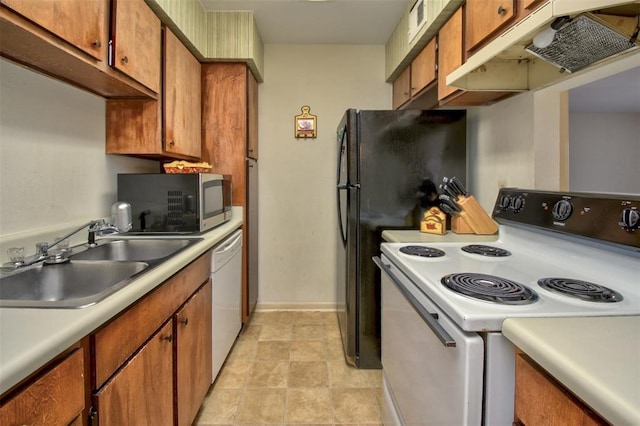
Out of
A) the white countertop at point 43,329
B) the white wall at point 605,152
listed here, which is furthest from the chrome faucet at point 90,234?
the white wall at point 605,152

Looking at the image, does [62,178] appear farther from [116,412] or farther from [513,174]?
[513,174]

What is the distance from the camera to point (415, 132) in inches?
79.7

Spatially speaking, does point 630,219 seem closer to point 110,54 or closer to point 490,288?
point 490,288

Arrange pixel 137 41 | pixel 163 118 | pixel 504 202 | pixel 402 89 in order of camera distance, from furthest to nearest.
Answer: pixel 402 89 < pixel 163 118 < pixel 137 41 < pixel 504 202

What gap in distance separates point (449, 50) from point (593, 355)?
166 centimetres

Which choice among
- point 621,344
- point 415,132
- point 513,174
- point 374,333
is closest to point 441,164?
point 415,132

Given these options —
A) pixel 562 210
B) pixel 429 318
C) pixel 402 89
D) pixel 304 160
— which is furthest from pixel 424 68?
pixel 429 318

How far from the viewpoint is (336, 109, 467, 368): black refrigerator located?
2018mm

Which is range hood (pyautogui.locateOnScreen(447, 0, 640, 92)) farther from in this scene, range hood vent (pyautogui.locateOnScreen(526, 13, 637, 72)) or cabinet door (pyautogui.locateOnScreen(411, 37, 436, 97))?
cabinet door (pyautogui.locateOnScreen(411, 37, 436, 97))

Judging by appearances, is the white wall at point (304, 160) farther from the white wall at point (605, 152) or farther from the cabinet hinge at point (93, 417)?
the cabinet hinge at point (93, 417)

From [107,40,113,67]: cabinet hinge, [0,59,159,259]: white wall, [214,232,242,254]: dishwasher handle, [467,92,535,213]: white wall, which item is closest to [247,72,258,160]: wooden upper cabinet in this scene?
[214,232,242,254]: dishwasher handle

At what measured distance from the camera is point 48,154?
140 cm

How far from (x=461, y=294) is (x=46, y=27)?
147cm

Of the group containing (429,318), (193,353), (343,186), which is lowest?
(193,353)
